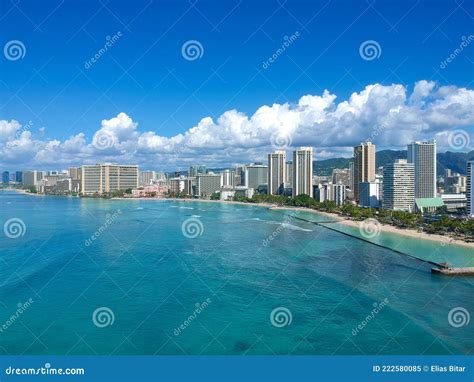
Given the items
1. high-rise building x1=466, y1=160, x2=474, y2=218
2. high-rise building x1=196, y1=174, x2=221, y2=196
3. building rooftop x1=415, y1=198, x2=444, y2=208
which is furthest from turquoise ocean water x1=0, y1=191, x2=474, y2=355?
high-rise building x1=196, y1=174, x2=221, y2=196

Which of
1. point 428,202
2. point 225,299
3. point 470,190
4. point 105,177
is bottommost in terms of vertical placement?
point 225,299

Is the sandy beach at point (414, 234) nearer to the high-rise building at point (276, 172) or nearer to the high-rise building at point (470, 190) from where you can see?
the high-rise building at point (470, 190)

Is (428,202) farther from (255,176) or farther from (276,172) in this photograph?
(255,176)

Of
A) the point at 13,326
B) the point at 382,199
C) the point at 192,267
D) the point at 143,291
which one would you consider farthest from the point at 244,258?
the point at 382,199

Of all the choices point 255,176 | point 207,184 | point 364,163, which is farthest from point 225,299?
point 255,176

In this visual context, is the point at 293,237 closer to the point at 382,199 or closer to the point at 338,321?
the point at 338,321

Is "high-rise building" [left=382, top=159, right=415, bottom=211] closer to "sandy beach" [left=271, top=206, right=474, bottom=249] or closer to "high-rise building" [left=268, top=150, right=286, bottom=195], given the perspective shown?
"sandy beach" [left=271, top=206, right=474, bottom=249]
